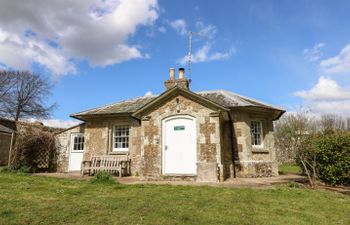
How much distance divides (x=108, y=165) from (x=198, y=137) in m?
5.81

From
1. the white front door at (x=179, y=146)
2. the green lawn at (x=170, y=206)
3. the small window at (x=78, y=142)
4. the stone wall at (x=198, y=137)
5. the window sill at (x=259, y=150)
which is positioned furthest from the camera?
the small window at (x=78, y=142)

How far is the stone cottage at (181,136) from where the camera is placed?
11.6 meters

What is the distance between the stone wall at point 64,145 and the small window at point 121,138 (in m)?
2.73

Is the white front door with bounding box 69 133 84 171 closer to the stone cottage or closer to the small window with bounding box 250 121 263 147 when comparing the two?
the stone cottage

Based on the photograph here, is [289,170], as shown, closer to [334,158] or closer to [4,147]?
[334,158]

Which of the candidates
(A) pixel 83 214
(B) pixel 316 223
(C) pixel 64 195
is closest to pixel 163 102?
(C) pixel 64 195

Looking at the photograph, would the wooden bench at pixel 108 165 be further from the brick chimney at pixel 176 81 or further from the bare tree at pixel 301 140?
Answer: the bare tree at pixel 301 140

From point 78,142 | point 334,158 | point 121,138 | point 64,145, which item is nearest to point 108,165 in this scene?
point 121,138

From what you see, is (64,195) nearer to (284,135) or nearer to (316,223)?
(316,223)

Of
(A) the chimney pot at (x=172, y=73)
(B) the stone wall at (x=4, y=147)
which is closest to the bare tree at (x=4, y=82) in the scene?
(B) the stone wall at (x=4, y=147)

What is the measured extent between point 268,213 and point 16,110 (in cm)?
3870

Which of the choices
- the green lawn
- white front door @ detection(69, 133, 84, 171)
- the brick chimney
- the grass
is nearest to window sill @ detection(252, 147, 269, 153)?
the grass

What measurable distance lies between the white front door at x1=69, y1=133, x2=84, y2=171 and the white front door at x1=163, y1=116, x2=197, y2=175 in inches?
295

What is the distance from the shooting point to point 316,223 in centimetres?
548
